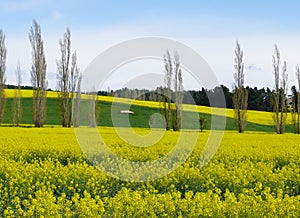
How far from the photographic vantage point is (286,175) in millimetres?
10461

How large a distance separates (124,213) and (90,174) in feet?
12.4

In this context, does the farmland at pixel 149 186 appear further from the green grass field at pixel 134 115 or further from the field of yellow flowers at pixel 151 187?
the green grass field at pixel 134 115

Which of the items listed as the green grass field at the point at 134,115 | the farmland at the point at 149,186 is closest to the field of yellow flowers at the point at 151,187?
the farmland at the point at 149,186

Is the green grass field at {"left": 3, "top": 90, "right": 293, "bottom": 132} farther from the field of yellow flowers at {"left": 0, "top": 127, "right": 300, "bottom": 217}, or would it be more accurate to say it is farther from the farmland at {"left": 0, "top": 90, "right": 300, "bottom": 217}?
the field of yellow flowers at {"left": 0, "top": 127, "right": 300, "bottom": 217}

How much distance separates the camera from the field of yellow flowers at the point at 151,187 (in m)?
6.40

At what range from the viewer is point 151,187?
9.25m

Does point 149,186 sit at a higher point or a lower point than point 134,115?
lower

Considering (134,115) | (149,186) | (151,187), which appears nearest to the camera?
(151,187)

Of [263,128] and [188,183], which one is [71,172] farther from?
[263,128]

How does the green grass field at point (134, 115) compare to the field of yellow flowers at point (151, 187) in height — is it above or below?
above

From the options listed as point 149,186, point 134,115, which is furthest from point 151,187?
point 134,115

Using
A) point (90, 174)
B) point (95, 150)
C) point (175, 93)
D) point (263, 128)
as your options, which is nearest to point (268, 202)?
point (90, 174)

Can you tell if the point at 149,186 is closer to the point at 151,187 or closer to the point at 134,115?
the point at 151,187

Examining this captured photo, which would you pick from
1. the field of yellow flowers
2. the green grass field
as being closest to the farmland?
the field of yellow flowers
